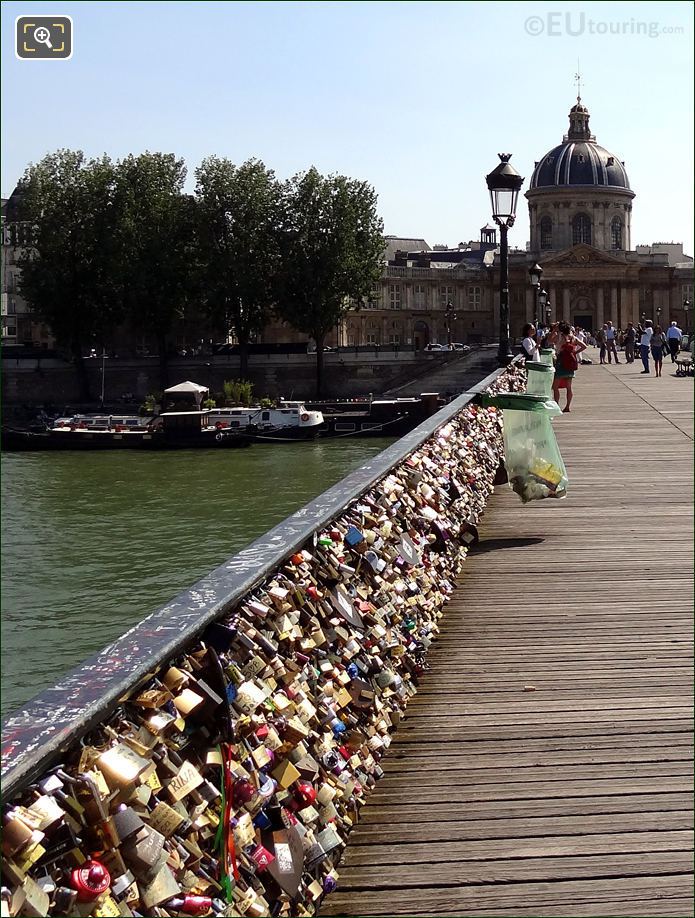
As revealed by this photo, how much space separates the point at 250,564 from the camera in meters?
3.48

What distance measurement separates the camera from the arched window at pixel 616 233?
10506 cm

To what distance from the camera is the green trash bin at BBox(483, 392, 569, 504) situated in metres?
8.40

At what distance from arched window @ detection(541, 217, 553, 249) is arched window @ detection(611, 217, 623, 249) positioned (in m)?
5.39

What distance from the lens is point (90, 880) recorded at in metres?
2.17

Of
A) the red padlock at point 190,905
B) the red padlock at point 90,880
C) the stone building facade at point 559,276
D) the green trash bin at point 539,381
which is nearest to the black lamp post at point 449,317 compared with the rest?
the stone building facade at point 559,276

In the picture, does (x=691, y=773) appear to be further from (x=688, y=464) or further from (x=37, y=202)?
(x=37, y=202)

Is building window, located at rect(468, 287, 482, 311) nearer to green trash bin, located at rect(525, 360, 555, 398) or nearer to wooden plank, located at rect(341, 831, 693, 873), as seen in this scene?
green trash bin, located at rect(525, 360, 555, 398)

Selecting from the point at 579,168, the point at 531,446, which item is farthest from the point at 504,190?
the point at 579,168

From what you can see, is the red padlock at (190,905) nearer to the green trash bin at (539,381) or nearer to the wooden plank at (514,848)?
the wooden plank at (514,848)

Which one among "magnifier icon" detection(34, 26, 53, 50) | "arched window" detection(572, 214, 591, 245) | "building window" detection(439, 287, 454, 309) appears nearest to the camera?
"magnifier icon" detection(34, 26, 53, 50)

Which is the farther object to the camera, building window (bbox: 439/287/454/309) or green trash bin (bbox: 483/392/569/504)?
building window (bbox: 439/287/454/309)

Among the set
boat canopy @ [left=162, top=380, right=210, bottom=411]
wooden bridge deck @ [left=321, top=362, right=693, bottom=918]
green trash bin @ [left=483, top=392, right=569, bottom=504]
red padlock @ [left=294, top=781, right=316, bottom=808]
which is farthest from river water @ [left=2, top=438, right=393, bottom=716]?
red padlock @ [left=294, top=781, right=316, bottom=808]

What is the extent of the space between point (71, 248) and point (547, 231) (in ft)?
175

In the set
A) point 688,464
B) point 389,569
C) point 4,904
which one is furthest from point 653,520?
point 4,904
